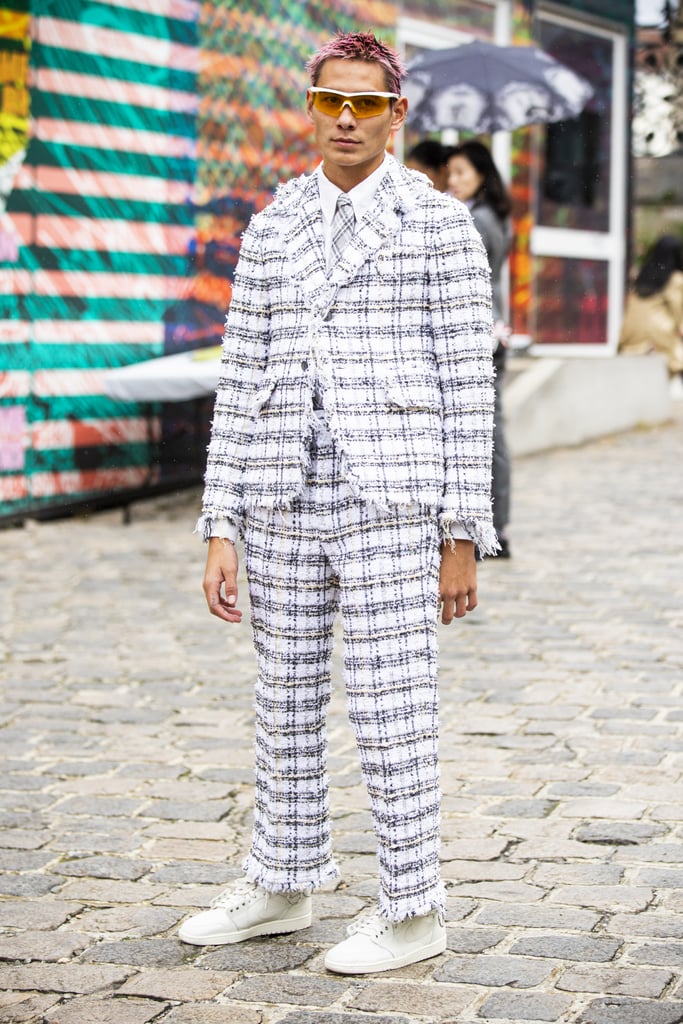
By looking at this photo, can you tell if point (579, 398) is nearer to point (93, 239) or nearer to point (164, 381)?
point (93, 239)

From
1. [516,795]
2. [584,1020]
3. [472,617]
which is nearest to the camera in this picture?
[584,1020]

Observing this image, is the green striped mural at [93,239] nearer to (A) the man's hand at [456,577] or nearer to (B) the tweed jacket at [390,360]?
(B) the tweed jacket at [390,360]

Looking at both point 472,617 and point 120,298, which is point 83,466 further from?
point 472,617

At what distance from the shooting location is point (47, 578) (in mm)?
8531

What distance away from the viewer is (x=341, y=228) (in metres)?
3.51

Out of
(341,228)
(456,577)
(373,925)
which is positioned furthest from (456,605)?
(341,228)

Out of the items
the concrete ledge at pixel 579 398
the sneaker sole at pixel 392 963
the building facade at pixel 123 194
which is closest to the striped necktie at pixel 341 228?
the sneaker sole at pixel 392 963

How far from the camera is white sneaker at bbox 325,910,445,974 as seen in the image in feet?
11.6

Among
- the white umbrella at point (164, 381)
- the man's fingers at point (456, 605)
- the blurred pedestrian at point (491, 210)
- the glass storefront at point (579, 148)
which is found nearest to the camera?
the man's fingers at point (456, 605)

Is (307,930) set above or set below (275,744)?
below

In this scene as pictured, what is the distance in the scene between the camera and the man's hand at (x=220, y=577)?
3.56 meters

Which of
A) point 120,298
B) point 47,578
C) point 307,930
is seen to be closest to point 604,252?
point 120,298

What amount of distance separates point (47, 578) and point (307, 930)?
4.94m

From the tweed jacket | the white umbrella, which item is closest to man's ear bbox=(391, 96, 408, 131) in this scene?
the tweed jacket
